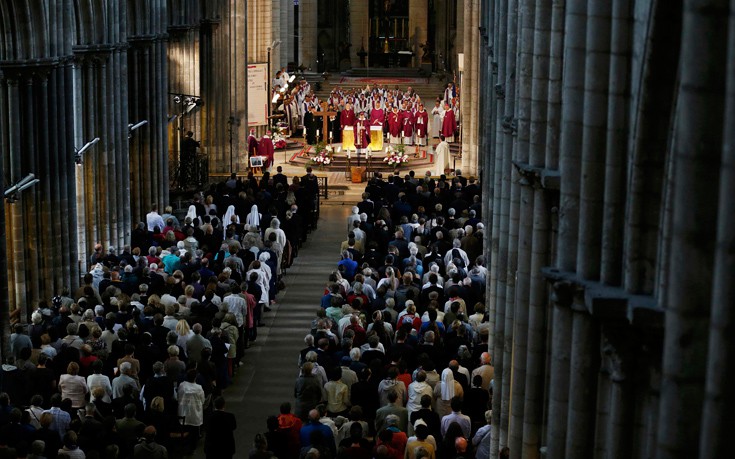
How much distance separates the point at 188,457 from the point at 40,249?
970cm

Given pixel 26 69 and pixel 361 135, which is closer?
pixel 26 69

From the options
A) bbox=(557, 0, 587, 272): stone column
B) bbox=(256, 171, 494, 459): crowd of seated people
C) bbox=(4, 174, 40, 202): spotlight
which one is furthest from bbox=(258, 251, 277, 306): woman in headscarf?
bbox=(557, 0, 587, 272): stone column

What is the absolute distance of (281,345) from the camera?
29188mm

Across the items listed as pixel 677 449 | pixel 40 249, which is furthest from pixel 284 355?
pixel 677 449

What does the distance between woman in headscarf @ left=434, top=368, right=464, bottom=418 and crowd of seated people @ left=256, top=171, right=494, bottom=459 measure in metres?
0.01

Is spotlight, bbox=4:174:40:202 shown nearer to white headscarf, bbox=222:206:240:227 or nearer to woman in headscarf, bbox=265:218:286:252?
white headscarf, bbox=222:206:240:227

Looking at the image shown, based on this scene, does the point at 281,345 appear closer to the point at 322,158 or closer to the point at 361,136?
the point at 322,158

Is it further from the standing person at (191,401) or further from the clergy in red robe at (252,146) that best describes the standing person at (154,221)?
the clergy in red robe at (252,146)

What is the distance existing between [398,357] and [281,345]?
7312 mm

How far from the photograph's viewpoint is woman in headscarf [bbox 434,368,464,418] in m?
20.7

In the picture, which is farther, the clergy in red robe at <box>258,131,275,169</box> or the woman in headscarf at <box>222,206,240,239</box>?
the clergy in red robe at <box>258,131,275,169</box>

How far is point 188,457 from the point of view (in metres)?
22.4

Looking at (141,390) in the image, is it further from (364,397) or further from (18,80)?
(18,80)

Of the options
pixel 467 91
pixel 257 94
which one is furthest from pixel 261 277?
pixel 467 91
